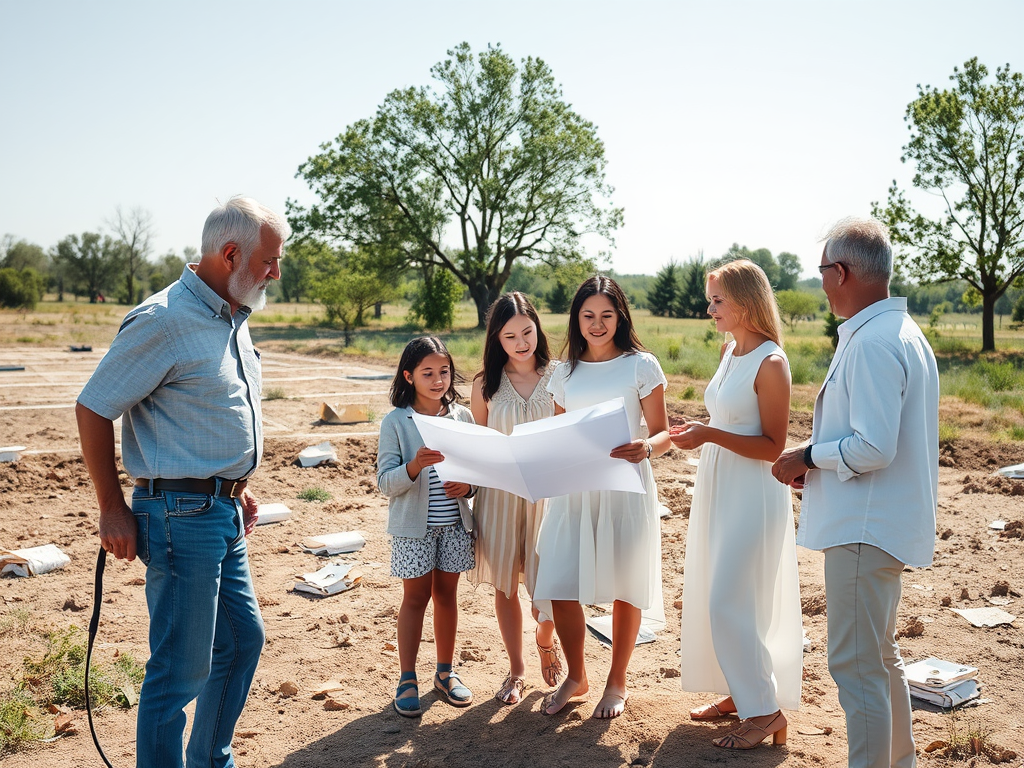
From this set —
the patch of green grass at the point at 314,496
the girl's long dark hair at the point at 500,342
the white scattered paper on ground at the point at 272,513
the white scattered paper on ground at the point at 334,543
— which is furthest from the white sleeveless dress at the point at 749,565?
the patch of green grass at the point at 314,496

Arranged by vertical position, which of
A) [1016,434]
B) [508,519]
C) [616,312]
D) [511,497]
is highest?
[616,312]

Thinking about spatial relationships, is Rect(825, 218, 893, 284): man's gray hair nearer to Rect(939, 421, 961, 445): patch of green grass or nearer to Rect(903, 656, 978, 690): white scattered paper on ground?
Rect(903, 656, 978, 690): white scattered paper on ground

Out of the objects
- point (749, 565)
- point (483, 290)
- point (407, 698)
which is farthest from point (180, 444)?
point (483, 290)

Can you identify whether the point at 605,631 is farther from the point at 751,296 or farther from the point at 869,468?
the point at 869,468

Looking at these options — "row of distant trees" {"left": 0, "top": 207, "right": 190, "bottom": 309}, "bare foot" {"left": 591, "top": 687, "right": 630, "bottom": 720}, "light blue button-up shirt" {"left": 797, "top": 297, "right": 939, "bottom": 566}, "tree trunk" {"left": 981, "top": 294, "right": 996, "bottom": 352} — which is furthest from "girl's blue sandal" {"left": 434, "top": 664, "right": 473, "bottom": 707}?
"row of distant trees" {"left": 0, "top": 207, "right": 190, "bottom": 309}

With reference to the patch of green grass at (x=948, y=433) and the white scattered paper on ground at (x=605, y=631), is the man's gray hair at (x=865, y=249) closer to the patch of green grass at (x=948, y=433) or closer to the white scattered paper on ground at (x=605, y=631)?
the white scattered paper on ground at (x=605, y=631)

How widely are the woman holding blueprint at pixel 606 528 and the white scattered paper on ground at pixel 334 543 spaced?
2.95 meters

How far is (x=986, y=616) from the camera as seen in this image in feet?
16.4

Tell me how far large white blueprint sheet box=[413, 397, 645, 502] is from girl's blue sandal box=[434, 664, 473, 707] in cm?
120

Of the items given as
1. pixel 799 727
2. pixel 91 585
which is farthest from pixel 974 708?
pixel 91 585

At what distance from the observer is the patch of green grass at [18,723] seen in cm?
349

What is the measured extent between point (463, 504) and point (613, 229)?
39.5 m

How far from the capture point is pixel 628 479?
10.8 ft

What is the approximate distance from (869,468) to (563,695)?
189cm
